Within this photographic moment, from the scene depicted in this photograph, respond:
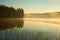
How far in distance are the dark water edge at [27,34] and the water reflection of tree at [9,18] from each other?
0.20 feet

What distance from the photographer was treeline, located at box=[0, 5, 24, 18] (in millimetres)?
3123

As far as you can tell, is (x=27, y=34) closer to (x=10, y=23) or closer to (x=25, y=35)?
(x=25, y=35)

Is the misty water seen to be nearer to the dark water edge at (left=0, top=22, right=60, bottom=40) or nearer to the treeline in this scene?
the dark water edge at (left=0, top=22, right=60, bottom=40)

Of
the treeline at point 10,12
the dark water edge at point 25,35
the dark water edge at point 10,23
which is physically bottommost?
the dark water edge at point 25,35

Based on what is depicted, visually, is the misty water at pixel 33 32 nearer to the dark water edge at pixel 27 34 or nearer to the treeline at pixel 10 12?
the dark water edge at pixel 27 34

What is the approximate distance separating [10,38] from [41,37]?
1.47 feet

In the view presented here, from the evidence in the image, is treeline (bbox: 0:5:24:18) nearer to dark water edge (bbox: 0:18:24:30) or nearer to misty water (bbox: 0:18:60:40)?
dark water edge (bbox: 0:18:24:30)

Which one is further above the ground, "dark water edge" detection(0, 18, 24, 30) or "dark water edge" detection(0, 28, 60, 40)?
"dark water edge" detection(0, 18, 24, 30)

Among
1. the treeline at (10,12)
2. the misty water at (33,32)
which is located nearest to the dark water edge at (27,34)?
the misty water at (33,32)

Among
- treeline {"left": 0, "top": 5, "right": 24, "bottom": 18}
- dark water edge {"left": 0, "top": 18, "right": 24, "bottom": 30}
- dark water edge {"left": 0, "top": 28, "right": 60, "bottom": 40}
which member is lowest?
dark water edge {"left": 0, "top": 28, "right": 60, "bottom": 40}

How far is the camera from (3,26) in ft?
10.2

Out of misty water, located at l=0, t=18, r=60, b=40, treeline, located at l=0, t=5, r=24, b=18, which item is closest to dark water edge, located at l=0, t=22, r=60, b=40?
misty water, located at l=0, t=18, r=60, b=40

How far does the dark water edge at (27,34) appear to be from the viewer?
10.2 ft

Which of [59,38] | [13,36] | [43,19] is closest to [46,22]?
[43,19]
